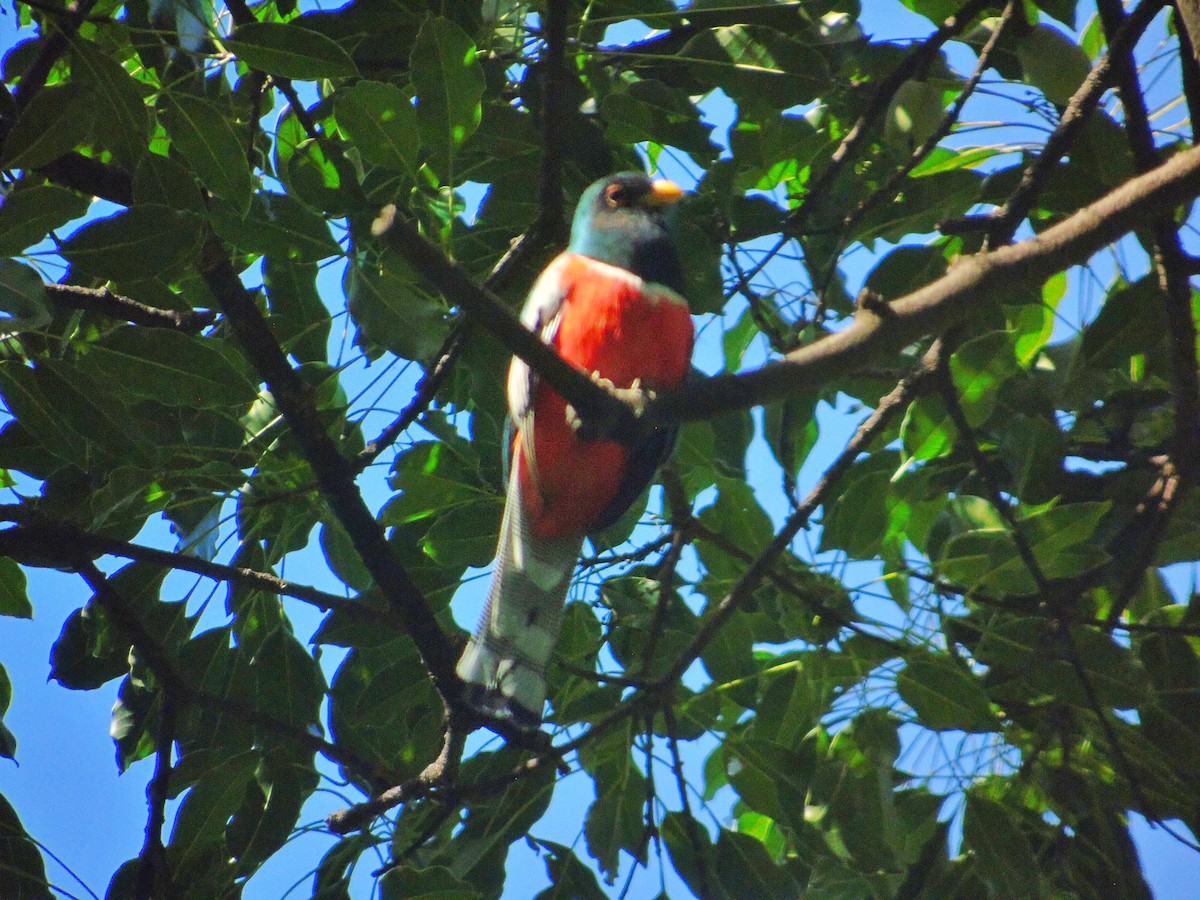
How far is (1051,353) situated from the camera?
9.59ft

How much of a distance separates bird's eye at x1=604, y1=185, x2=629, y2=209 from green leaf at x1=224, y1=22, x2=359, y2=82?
3.63ft

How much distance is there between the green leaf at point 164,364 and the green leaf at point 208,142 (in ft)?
1.09

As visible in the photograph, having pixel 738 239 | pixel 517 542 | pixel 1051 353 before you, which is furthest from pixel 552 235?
pixel 1051 353

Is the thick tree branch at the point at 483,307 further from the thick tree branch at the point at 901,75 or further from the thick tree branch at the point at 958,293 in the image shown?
the thick tree branch at the point at 901,75

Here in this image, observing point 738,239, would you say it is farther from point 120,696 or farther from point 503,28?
point 120,696

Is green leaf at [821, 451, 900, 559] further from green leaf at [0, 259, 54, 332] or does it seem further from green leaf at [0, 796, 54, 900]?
green leaf at [0, 796, 54, 900]

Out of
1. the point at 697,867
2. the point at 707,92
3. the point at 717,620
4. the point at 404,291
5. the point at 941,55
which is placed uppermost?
the point at 707,92

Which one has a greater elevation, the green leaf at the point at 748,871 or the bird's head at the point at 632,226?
the bird's head at the point at 632,226

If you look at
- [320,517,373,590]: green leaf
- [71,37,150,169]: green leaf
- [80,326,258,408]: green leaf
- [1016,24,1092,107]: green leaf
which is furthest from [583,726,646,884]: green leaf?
[1016,24,1092,107]: green leaf

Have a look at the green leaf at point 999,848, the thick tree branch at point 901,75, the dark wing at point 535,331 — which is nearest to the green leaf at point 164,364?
the dark wing at point 535,331

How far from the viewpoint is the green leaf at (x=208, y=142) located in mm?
2473

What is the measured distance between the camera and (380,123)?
243 cm

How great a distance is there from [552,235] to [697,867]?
1.56 m

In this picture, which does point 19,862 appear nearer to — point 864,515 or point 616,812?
point 616,812
